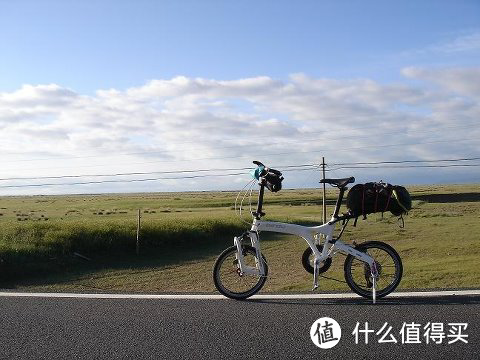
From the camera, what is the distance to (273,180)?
6246mm

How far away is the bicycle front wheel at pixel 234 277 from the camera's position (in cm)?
623

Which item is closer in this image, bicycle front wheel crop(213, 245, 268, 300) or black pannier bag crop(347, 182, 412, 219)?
black pannier bag crop(347, 182, 412, 219)

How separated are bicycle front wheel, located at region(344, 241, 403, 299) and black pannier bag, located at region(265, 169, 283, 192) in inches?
50.0

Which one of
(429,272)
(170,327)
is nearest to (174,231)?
(429,272)

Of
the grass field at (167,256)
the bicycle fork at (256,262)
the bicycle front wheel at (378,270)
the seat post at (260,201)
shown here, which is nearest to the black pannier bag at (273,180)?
the seat post at (260,201)

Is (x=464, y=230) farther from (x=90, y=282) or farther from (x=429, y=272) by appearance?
(x=90, y=282)

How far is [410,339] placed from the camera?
4.40m

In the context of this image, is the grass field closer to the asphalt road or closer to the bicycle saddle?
the bicycle saddle

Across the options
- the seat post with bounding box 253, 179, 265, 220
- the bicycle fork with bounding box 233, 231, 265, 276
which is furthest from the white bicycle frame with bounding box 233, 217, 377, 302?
the seat post with bounding box 253, 179, 265, 220

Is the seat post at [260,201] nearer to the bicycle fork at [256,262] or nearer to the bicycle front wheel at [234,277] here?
the bicycle fork at [256,262]

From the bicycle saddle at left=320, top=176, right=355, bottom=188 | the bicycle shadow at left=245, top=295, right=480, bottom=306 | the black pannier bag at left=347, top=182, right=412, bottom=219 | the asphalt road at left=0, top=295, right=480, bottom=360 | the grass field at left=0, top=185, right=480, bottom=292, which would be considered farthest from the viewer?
the grass field at left=0, top=185, right=480, bottom=292

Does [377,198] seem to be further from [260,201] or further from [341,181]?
[260,201]

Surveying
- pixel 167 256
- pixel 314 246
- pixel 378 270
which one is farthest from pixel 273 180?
pixel 167 256

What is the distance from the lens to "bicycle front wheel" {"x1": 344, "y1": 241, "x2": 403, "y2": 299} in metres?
6.10
